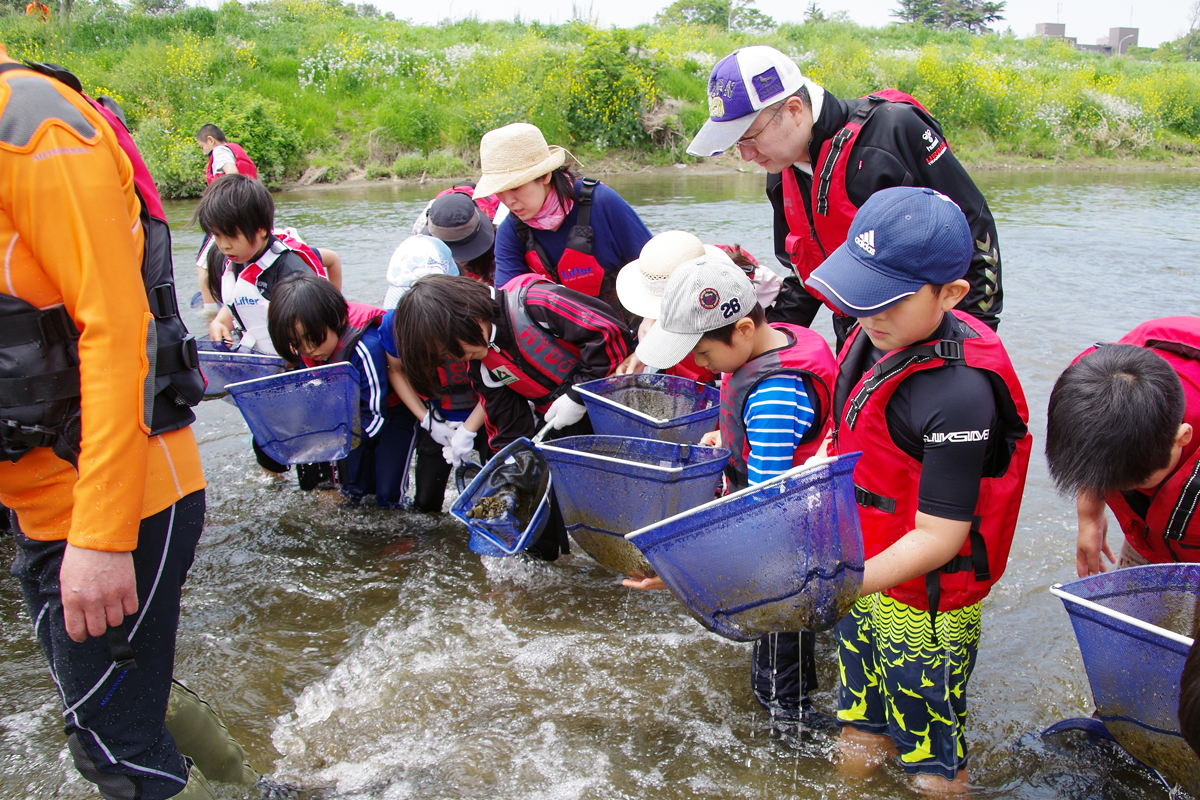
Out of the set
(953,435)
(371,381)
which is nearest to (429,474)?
(371,381)

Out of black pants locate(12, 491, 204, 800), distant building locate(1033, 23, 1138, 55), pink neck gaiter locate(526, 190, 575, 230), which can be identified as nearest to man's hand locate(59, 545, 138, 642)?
black pants locate(12, 491, 204, 800)

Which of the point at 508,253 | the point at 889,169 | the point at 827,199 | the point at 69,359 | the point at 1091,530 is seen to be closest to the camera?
the point at 69,359

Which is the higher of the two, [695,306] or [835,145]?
[835,145]

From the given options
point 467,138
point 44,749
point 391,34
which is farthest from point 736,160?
point 44,749

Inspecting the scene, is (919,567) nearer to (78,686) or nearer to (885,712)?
(885,712)

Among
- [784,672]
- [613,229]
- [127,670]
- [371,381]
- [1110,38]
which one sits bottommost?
[784,672]

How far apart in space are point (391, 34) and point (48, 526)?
27.1 meters

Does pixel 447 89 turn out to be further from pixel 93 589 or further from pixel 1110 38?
pixel 1110 38

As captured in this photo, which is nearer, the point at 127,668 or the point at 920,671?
the point at 127,668

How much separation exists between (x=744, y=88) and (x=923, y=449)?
1349 millimetres

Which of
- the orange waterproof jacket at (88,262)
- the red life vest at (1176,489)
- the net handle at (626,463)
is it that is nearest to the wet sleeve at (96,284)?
the orange waterproof jacket at (88,262)

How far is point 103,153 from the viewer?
60.1 inches

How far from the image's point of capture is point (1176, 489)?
191 centimetres

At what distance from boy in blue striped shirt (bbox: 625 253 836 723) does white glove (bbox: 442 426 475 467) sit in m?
1.43
